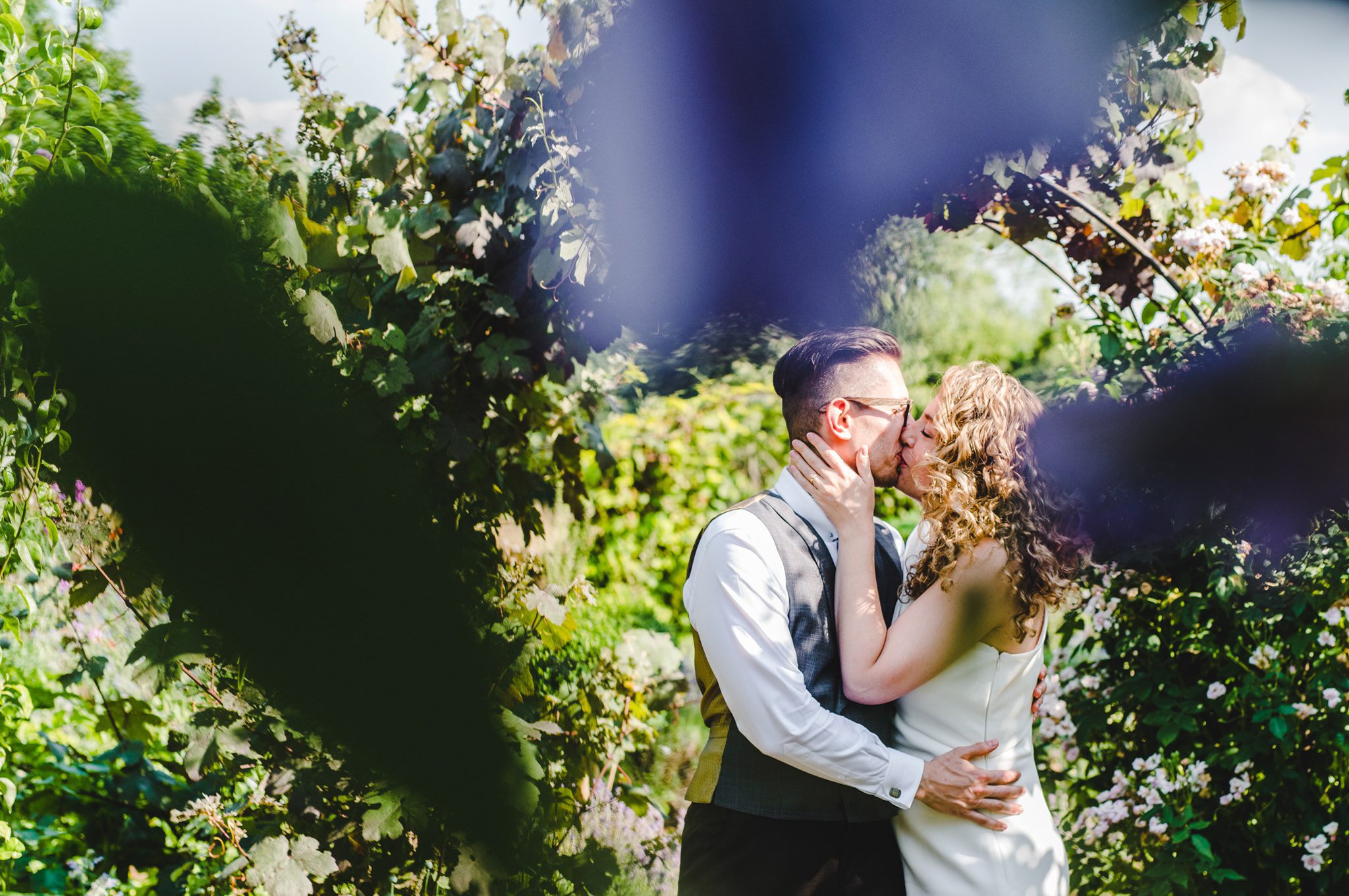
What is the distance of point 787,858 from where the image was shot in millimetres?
1479

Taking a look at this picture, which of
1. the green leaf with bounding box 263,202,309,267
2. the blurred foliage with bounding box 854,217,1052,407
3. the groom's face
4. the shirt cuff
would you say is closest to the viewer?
the shirt cuff

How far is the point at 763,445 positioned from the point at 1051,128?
9.24 feet

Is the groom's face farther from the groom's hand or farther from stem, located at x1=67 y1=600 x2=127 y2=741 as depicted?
stem, located at x1=67 y1=600 x2=127 y2=741

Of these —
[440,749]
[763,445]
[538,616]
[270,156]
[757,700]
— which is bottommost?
[440,749]

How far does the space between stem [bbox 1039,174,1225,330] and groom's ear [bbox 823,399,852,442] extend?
0.93 metres

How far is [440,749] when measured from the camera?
73 cm

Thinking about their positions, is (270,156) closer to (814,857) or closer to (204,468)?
(204,468)

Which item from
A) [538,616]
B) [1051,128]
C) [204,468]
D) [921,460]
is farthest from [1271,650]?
[204,468]

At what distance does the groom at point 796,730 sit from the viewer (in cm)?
141

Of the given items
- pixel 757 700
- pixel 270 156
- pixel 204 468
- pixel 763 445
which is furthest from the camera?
pixel 763 445

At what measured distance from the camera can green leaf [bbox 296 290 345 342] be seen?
1626 millimetres

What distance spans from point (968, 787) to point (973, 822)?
0.23ft

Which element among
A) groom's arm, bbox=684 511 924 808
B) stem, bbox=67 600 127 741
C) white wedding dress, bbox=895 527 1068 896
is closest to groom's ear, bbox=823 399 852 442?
groom's arm, bbox=684 511 924 808

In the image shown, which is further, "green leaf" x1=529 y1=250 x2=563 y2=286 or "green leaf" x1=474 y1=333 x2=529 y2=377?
"green leaf" x1=474 y1=333 x2=529 y2=377
